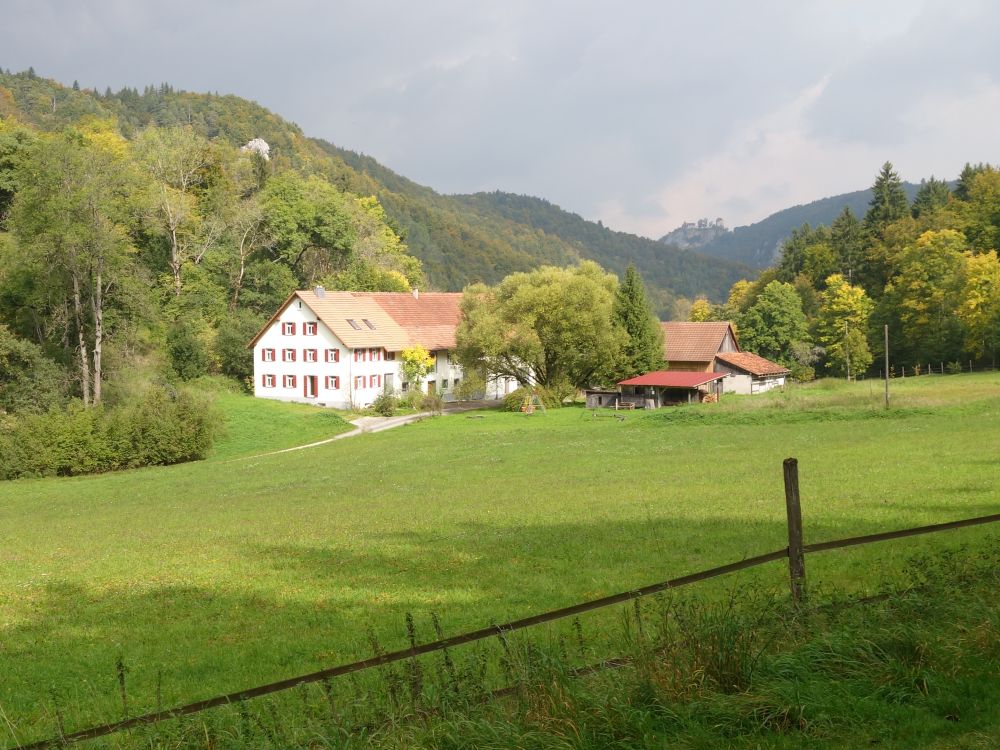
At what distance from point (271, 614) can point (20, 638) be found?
10.7 feet

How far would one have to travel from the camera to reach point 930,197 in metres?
105

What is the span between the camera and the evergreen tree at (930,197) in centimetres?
10338

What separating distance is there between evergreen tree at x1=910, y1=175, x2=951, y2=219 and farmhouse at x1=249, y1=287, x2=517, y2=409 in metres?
62.2

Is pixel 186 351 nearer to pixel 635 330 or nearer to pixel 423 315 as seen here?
pixel 423 315

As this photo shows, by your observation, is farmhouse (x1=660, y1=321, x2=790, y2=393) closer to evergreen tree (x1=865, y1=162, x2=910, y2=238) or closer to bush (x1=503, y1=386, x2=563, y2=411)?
bush (x1=503, y1=386, x2=563, y2=411)

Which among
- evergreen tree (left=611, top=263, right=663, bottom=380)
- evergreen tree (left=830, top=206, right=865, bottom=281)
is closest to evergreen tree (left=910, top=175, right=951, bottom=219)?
evergreen tree (left=830, top=206, right=865, bottom=281)

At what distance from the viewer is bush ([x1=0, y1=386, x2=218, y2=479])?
4431cm

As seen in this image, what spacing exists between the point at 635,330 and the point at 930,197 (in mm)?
58310

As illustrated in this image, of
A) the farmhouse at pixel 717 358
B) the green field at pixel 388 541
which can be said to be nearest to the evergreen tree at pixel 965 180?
the farmhouse at pixel 717 358

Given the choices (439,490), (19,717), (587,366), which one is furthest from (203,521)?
(587,366)

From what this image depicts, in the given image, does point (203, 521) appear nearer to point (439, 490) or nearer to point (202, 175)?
point (439, 490)

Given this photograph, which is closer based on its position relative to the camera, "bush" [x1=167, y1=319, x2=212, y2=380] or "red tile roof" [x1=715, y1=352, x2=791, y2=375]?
"bush" [x1=167, y1=319, x2=212, y2=380]

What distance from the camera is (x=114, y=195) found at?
55094mm

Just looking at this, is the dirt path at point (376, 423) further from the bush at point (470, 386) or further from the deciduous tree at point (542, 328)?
the deciduous tree at point (542, 328)
